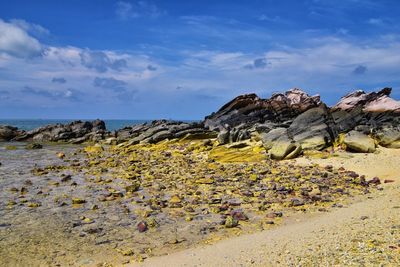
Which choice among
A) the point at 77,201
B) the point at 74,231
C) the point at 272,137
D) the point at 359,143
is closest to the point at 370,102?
the point at 272,137

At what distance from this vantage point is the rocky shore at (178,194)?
1200cm

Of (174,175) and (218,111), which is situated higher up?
(218,111)

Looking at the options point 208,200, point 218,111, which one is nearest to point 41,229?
point 208,200

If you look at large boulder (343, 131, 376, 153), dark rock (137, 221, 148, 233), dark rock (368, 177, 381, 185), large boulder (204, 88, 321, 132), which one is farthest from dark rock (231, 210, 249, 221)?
large boulder (204, 88, 321, 132)

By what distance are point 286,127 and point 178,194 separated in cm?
2583

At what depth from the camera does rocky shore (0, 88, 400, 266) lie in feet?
39.4

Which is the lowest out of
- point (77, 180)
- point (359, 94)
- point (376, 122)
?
point (77, 180)

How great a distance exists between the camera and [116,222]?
1407 centimetres

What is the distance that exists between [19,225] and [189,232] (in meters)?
5.92

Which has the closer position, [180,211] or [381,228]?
[381,228]

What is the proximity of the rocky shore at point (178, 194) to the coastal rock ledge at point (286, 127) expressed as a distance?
0.54 ft

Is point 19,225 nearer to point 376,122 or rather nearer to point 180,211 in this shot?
point 180,211

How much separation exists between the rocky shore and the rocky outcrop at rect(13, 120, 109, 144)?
82.7ft

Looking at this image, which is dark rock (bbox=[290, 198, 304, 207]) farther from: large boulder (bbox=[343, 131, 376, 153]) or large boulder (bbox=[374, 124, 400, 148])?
large boulder (bbox=[374, 124, 400, 148])
